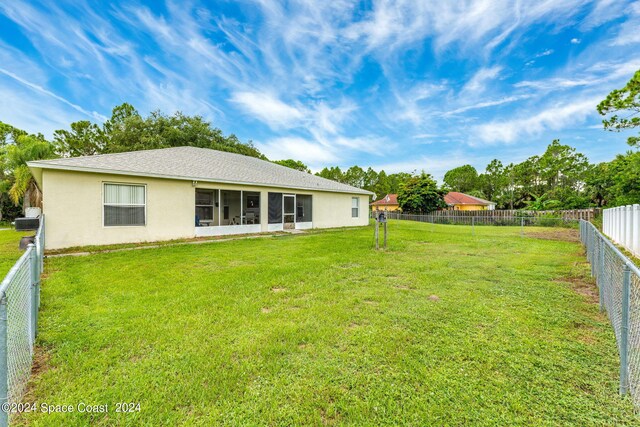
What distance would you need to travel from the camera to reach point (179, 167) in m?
11.4

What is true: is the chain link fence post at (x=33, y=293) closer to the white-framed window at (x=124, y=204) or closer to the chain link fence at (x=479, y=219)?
the white-framed window at (x=124, y=204)

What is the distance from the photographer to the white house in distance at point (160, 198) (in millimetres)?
8555

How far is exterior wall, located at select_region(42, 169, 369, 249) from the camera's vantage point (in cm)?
841

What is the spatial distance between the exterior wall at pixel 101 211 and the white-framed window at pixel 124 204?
134 millimetres

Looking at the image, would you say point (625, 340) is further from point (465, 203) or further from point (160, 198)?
point (465, 203)

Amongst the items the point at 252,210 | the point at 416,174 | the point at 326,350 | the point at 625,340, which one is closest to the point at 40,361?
the point at 326,350

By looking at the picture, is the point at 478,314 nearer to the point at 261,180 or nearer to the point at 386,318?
the point at 386,318

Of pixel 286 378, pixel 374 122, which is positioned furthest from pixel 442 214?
pixel 286 378

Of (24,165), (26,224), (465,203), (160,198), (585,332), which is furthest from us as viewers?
(465,203)

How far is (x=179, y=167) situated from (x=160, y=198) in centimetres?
172

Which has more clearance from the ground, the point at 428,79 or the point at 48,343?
the point at 428,79

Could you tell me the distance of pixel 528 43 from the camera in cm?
1275

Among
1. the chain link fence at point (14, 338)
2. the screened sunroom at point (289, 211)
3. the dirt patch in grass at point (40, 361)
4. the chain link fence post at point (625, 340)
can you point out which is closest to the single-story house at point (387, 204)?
the screened sunroom at point (289, 211)

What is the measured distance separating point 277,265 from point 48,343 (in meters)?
4.26
